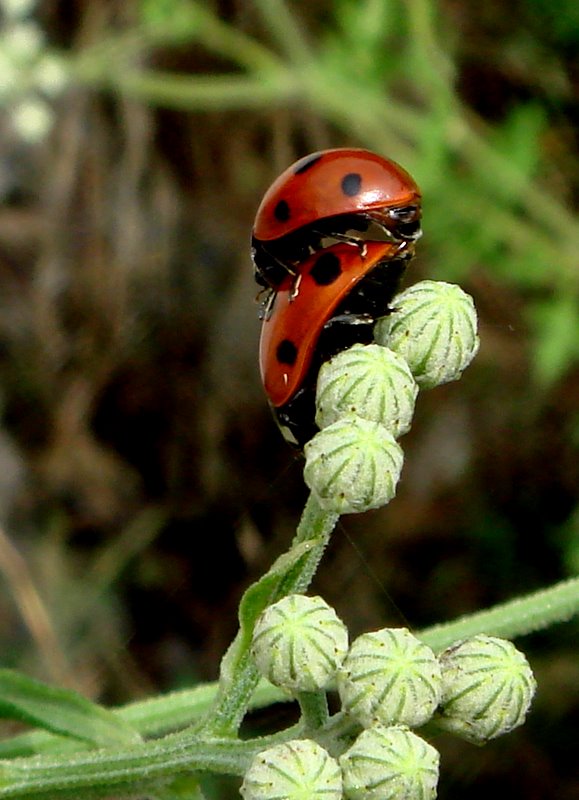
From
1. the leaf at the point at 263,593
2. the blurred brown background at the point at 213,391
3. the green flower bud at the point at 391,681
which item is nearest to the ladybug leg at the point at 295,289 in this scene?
the leaf at the point at 263,593

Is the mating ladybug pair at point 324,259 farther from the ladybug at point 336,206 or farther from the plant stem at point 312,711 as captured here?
the plant stem at point 312,711

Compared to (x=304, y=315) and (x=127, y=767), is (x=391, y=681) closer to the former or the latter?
(x=127, y=767)

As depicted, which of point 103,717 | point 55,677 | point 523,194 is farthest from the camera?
point 523,194

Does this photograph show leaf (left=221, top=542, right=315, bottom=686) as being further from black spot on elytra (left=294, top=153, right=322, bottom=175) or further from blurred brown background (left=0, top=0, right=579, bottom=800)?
blurred brown background (left=0, top=0, right=579, bottom=800)

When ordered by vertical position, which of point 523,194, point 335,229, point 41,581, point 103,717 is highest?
point 335,229

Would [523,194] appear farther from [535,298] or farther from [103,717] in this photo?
[103,717]

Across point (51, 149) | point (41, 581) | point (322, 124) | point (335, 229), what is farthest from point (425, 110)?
point (335, 229)
